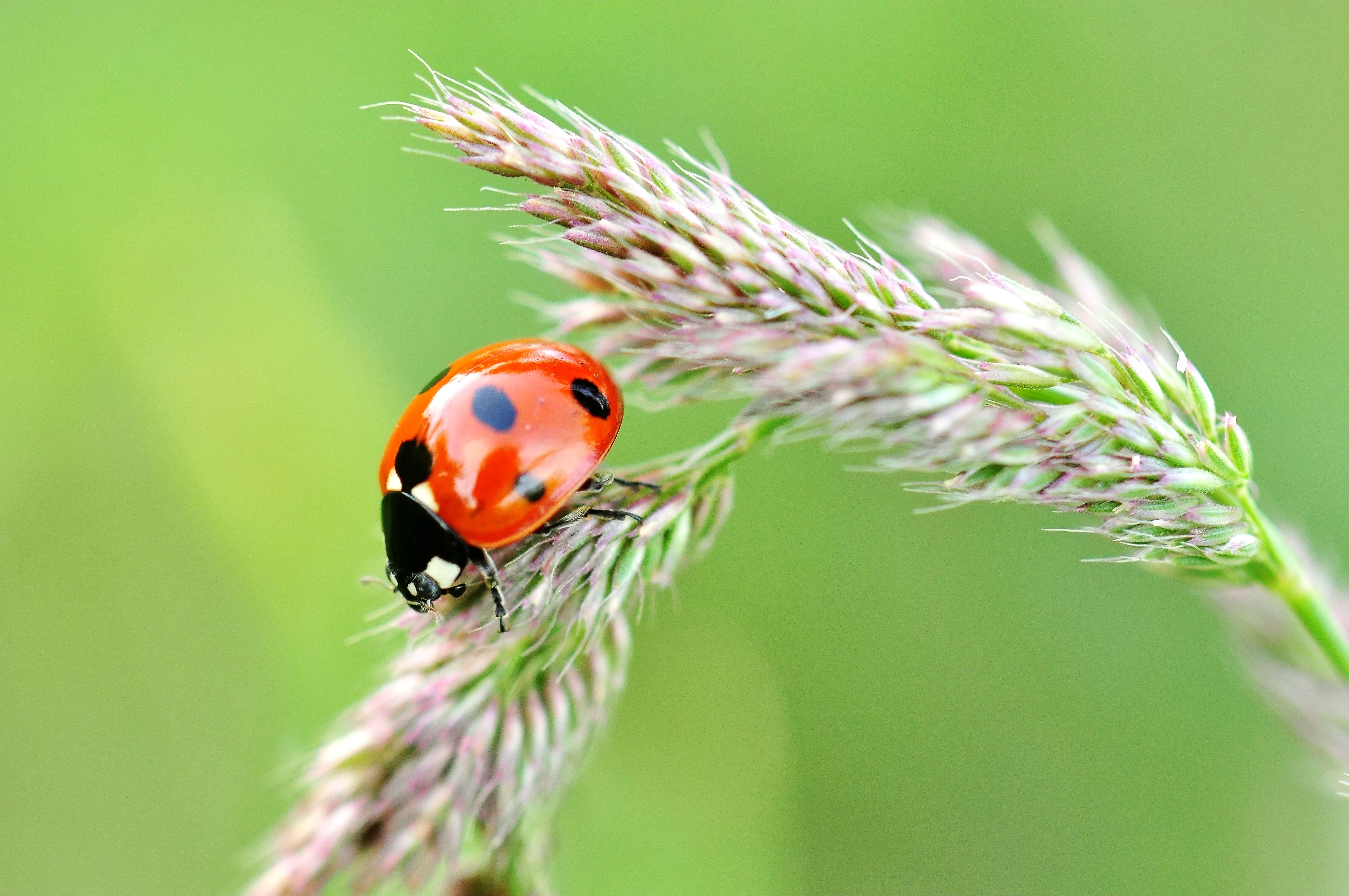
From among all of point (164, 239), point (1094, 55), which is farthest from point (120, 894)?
point (1094, 55)

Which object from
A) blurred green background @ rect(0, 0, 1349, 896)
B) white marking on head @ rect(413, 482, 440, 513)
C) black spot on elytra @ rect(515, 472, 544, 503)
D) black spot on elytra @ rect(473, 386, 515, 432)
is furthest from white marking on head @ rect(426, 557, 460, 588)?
blurred green background @ rect(0, 0, 1349, 896)

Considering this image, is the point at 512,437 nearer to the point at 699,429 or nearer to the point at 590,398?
the point at 590,398

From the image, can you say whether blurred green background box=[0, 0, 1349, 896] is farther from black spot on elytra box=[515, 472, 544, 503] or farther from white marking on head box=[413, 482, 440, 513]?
black spot on elytra box=[515, 472, 544, 503]

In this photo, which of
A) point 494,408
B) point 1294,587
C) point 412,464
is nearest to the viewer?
point 1294,587

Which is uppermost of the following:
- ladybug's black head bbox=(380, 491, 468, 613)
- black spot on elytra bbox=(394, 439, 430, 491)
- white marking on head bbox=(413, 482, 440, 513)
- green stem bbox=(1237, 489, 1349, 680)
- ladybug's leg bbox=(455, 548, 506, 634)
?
black spot on elytra bbox=(394, 439, 430, 491)

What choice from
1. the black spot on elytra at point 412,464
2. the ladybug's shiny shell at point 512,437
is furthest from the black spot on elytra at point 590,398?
the black spot on elytra at point 412,464

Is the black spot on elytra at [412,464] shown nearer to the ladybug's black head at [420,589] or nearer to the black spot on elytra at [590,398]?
the ladybug's black head at [420,589]

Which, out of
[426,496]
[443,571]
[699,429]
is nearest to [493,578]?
[443,571]

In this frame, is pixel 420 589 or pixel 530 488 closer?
pixel 530 488
